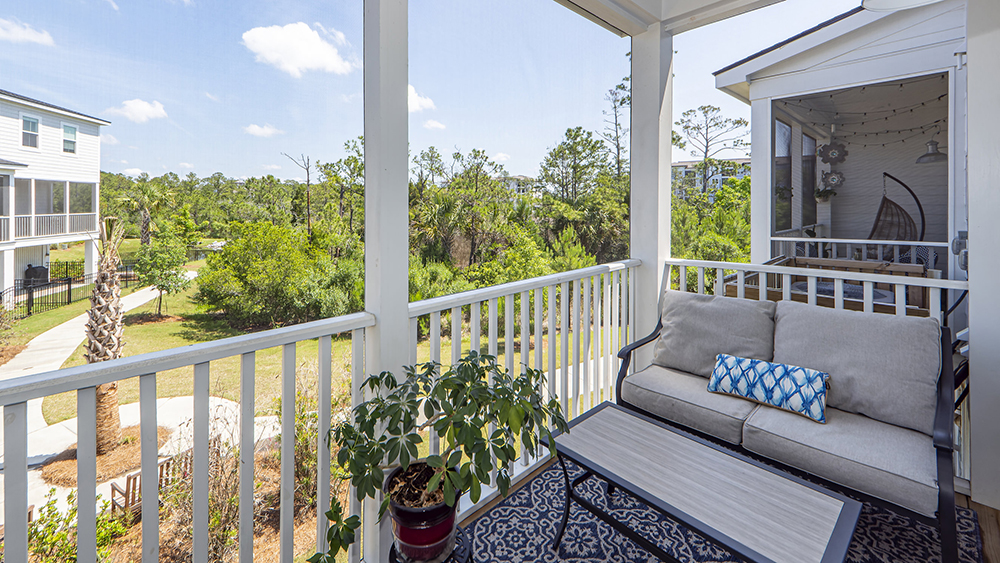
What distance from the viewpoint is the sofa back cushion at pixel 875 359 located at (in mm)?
2018

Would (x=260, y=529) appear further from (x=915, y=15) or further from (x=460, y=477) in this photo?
(x=915, y=15)

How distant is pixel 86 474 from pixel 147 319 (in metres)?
0.42

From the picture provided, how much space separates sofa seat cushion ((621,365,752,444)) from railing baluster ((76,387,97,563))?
2287 millimetres

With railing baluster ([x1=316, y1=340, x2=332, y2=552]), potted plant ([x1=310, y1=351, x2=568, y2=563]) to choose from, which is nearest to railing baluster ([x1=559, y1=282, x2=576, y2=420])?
potted plant ([x1=310, y1=351, x2=568, y2=563])

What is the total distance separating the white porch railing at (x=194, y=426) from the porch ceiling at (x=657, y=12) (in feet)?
8.00

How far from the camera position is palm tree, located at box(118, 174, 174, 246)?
1236 mm

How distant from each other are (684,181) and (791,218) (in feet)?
3.84

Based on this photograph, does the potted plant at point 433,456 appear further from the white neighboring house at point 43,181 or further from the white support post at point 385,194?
the white neighboring house at point 43,181

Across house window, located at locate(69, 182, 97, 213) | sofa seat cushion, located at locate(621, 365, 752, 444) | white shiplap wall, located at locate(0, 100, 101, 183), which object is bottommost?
sofa seat cushion, located at locate(621, 365, 752, 444)

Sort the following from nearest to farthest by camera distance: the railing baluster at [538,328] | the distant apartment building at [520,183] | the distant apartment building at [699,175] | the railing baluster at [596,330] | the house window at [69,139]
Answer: the house window at [69,139]
the railing baluster at [538,328]
the distant apartment building at [520,183]
the railing baluster at [596,330]
the distant apartment building at [699,175]

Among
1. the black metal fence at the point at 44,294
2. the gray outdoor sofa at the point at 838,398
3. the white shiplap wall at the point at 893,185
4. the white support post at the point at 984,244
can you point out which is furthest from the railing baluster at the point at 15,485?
the white shiplap wall at the point at 893,185

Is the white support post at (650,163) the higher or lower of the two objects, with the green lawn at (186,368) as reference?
higher

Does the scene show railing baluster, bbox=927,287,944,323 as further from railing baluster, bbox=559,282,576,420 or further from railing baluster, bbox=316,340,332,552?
railing baluster, bbox=316,340,332,552

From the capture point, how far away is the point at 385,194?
1.72 meters
